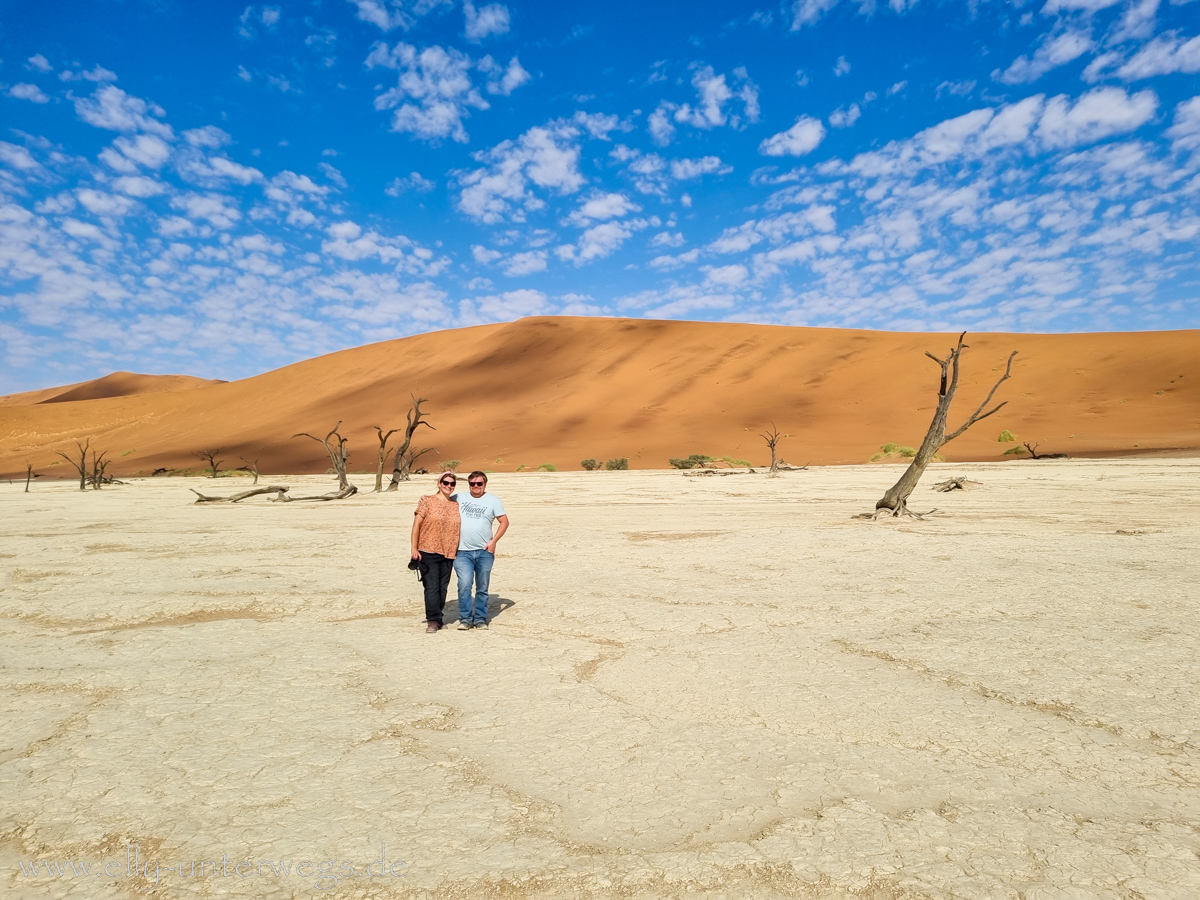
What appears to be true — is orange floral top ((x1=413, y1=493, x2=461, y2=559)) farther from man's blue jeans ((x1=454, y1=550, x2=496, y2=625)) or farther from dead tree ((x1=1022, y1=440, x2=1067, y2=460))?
dead tree ((x1=1022, y1=440, x2=1067, y2=460))

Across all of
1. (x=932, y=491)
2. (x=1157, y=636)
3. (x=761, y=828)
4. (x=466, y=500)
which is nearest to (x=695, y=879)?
(x=761, y=828)

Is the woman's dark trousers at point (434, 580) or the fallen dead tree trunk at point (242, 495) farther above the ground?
the fallen dead tree trunk at point (242, 495)

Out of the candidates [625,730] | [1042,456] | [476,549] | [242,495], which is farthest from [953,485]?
[242,495]

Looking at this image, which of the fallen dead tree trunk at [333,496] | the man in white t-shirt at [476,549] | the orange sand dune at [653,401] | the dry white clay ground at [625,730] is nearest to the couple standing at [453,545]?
the man in white t-shirt at [476,549]

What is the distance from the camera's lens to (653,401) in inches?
2079

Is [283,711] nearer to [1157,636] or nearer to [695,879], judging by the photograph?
[695,879]

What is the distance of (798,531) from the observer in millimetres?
10375

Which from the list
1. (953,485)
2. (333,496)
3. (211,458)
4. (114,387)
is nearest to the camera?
(953,485)

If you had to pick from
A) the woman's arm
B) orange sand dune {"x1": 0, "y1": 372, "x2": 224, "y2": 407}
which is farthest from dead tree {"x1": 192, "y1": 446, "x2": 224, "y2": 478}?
orange sand dune {"x1": 0, "y1": 372, "x2": 224, "y2": 407}

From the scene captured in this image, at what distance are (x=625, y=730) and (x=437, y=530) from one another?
8.68 ft

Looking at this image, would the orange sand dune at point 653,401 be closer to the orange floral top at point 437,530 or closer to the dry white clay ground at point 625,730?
the dry white clay ground at point 625,730

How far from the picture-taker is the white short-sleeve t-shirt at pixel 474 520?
5.46m

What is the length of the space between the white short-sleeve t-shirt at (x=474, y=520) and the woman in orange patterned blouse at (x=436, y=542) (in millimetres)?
75

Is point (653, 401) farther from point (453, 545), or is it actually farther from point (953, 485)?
point (453, 545)
